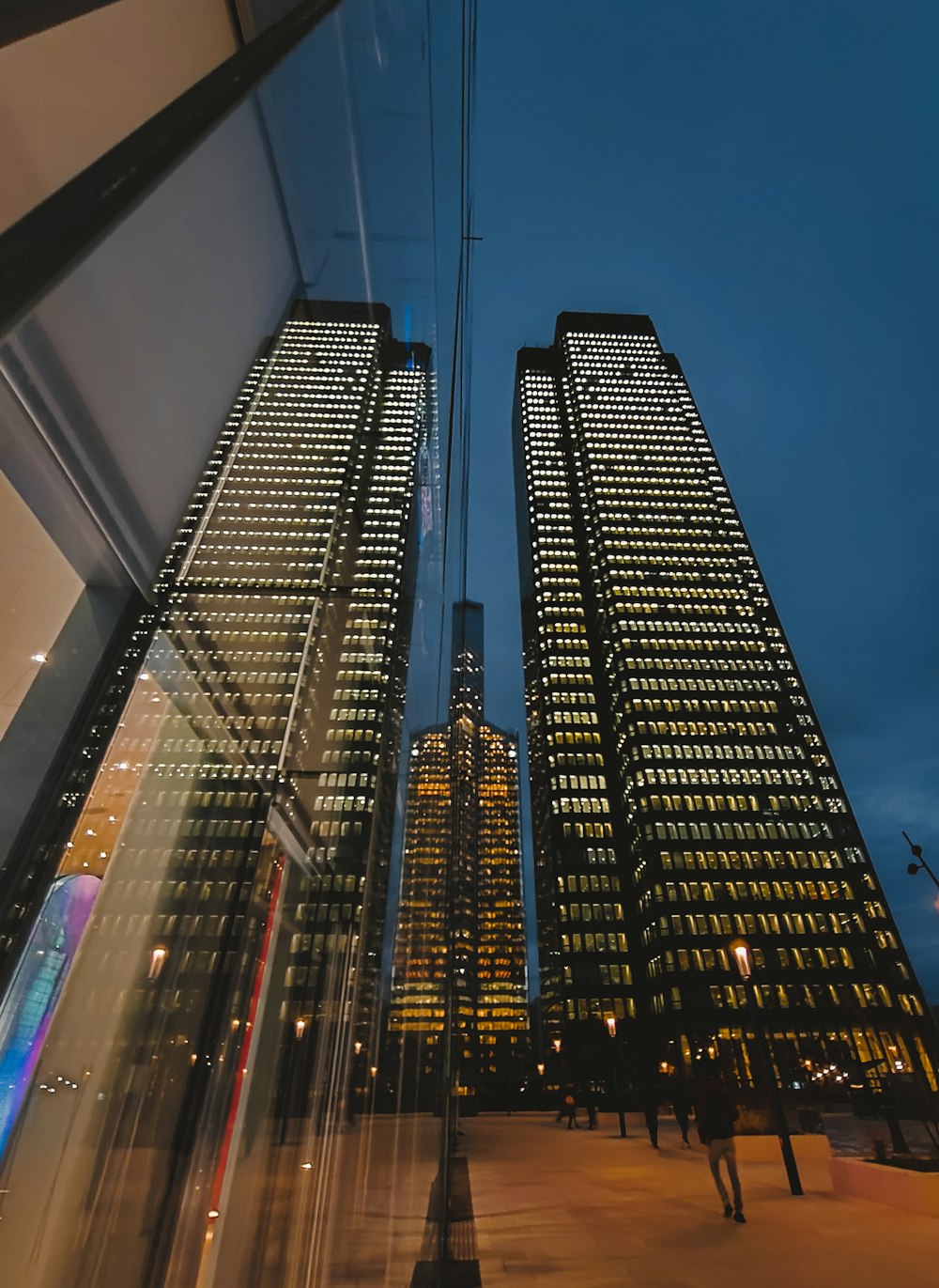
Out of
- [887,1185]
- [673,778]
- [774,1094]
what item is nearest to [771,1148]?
[774,1094]

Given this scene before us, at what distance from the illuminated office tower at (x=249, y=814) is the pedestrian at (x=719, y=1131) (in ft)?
18.0

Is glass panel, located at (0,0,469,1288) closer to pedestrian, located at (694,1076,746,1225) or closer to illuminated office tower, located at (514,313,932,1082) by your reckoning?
pedestrian, located at (694,1076,746,1225)

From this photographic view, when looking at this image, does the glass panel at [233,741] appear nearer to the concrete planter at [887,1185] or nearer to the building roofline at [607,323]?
the concrete planter at [887,1185]

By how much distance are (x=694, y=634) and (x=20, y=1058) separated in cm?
8226

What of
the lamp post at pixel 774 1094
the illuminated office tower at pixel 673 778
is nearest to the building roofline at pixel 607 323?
the illuminated office tower at pixel 673 778

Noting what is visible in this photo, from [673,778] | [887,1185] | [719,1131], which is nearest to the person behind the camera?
[719,1131]

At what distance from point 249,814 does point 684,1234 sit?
598 cm

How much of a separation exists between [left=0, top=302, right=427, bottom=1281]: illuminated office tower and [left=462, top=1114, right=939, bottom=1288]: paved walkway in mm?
3614

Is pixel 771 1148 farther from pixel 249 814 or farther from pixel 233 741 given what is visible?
pixel 233 741

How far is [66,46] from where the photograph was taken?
1.05 metres

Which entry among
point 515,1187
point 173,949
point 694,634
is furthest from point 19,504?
point 694,634

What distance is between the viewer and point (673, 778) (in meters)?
67.7

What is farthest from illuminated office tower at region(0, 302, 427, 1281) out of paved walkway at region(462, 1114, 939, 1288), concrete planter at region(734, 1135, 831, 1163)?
concrete planter at region(734, 1135, 831, 1163)

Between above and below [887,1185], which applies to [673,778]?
above
